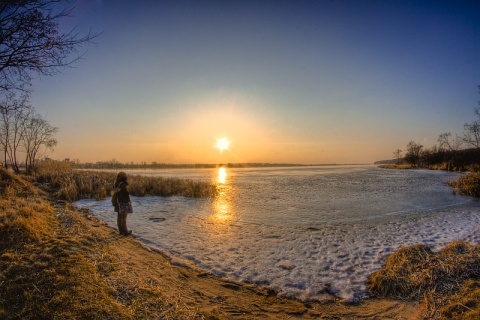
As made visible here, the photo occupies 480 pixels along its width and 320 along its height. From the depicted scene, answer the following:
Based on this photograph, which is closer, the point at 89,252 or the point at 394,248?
the point at 89,252

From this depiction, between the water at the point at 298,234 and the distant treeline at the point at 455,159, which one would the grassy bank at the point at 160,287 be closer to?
the water at the point at 298,234

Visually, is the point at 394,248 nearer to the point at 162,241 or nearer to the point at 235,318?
the point at 235,318

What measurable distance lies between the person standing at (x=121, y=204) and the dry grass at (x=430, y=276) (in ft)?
23.1

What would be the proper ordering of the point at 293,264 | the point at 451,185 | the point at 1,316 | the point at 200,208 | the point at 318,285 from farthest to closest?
1. the point at 451,185
2. the point at 200,208
3. the point at 293,264
4. the point at 318,285
5. the point at 1,316

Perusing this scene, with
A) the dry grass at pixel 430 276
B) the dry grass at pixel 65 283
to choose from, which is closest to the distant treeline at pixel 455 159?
the dry grass at pixel 430 276

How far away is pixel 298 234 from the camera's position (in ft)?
30.3

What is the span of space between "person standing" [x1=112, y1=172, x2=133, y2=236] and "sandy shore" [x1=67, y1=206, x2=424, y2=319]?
2.42 m

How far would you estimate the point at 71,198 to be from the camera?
14.9 meters

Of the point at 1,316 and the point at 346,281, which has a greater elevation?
the point at 1,316

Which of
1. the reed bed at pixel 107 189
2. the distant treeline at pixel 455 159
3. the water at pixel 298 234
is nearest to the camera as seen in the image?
the water at pixel 298 234

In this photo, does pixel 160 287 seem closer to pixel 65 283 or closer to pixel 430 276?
pixel 65 283

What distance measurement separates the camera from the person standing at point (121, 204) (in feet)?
28.1

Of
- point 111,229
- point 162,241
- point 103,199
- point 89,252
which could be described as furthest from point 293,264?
point 103,199

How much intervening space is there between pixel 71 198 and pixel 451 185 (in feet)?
95.0
